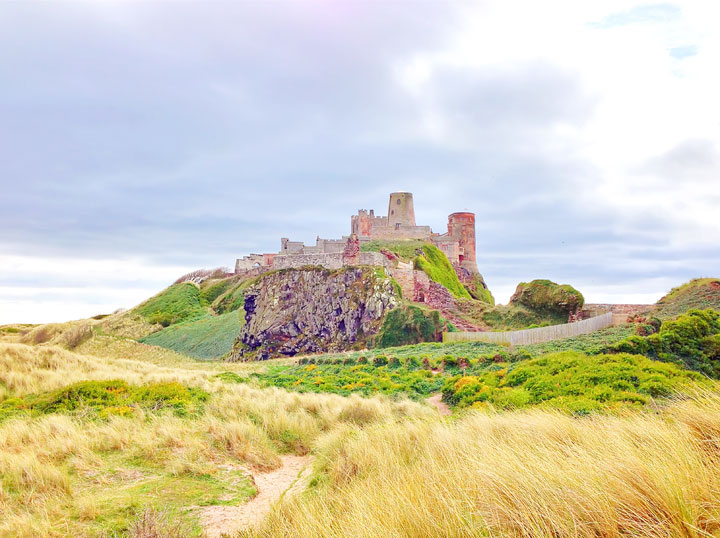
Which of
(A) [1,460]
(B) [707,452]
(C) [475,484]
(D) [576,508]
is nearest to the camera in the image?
(D) [576,508]

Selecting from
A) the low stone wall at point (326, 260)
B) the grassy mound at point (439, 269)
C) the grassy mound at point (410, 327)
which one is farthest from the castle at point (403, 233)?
the grassy mound at point (410, 327)

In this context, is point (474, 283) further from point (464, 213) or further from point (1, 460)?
point (1, 460)

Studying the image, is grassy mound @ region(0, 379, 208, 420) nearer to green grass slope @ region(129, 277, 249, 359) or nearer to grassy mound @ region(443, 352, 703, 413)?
grassy mound @ region(443, 352, 703, 413)

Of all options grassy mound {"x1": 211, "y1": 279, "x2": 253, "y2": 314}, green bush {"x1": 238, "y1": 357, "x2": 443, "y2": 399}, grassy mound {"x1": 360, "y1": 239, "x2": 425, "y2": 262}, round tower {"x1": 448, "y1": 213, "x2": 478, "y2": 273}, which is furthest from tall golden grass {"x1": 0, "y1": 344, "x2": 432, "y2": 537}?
round tower {"x1": 448, "y1": 213, "x2": 478, "y2": 273}

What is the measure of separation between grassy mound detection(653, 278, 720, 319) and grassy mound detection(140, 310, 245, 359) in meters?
35.0

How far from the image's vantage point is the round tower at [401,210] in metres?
64.8

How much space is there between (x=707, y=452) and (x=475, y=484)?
240 centimetres

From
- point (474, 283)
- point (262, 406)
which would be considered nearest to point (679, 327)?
point (262, 406)

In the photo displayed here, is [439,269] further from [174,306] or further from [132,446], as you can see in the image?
[132,446]

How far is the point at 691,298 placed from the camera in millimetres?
26969

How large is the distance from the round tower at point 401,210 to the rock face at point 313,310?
2444cm

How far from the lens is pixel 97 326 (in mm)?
52688

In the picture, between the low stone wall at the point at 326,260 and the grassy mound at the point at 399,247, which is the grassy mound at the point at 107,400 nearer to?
the low stone wall at the point at 326,260

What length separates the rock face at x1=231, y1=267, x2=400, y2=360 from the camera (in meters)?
36.9
